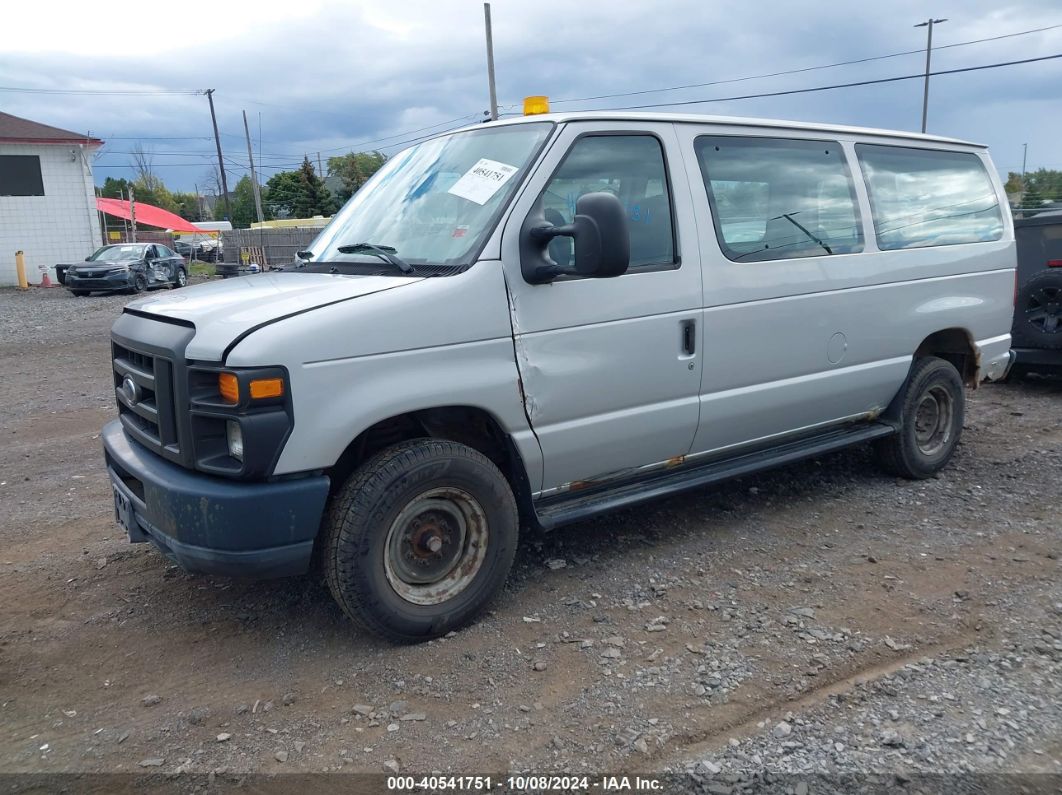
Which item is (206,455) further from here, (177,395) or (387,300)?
(387,300)

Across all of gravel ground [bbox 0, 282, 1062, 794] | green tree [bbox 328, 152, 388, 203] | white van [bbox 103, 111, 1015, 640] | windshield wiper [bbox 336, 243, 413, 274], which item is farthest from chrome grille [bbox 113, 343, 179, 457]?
green tree [bbox 328, 152, 388, 203]

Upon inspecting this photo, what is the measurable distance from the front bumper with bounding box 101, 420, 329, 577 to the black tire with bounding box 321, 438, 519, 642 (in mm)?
154

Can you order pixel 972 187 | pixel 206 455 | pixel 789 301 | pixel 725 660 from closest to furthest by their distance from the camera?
pixel 206 455
pixel 725 660
pixel 789 301
pixel 972 187

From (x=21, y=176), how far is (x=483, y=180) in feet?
99.4

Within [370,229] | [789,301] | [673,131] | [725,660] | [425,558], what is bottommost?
[725,660]

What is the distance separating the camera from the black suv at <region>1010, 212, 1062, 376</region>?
26.4ft

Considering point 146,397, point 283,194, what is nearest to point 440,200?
point 146,397

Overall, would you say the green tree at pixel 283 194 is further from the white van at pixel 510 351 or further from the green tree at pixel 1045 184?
the white van at pixel 510 351

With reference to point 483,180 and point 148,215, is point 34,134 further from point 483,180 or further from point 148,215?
point 483,180

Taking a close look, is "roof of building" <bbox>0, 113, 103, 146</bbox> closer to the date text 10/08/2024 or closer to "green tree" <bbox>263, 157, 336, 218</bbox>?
"green tree" <bbox>263, 157, 336, 218</bbox>

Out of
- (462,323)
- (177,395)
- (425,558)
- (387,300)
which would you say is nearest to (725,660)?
(425,558)

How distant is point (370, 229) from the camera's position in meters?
4.32

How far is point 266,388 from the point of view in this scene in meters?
3.12

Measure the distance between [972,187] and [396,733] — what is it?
17.2 feet
